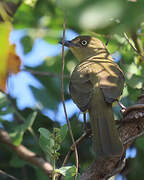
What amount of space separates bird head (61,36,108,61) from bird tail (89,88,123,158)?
175cm

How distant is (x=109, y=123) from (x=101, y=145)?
0.26 metres

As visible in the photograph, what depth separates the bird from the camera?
2.37 m

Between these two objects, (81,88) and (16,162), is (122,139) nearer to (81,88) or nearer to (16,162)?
(81,88)

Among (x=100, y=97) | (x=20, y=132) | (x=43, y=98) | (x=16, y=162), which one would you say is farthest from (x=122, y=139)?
(x=43, y=98)

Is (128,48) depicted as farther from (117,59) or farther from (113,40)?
(117,59)

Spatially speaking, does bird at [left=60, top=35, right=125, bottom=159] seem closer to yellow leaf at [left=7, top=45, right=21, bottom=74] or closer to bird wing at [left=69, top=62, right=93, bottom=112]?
bird wing at [left=69, top=62, right=93, bottom=112]

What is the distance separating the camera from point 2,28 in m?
0.92

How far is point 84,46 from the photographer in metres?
4.89

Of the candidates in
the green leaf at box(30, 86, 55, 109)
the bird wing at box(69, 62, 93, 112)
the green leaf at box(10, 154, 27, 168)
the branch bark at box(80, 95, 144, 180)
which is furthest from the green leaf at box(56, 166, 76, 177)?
the green leaf at box(30, 86, 55, 109)

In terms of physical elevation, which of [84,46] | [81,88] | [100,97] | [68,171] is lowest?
[68,171]

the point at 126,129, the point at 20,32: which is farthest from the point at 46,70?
the point at 126,129

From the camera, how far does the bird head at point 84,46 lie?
468 centimetres

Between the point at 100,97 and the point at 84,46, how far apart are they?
208cm

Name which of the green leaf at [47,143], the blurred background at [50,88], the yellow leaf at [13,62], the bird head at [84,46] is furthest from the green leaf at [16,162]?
the yellow leaf at [13,62]
